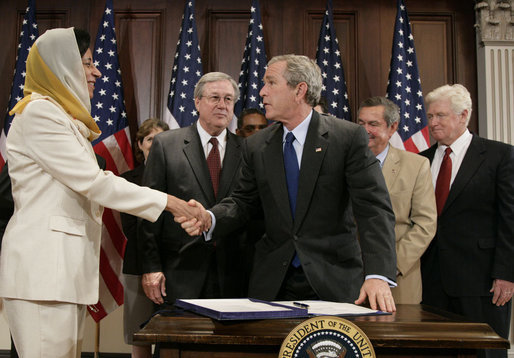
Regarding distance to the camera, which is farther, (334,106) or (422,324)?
(334,106)

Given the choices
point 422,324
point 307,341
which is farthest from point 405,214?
point 307,341

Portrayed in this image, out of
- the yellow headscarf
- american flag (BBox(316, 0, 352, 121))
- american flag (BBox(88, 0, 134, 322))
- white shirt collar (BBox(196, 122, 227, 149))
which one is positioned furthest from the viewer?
american flag (BBox(316, 0, 352, 121))

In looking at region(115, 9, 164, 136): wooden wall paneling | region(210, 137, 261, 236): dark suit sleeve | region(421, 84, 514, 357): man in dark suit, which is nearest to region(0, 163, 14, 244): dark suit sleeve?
region(210, 137, 261, 236): dark suit sleeve

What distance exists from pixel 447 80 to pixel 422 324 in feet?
12.7

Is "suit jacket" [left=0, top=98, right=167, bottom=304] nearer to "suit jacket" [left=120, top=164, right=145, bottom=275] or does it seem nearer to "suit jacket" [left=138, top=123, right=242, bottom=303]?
"suit jacket" [left=138, top=123, right=242, bottom=303]

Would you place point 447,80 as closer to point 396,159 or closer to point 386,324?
point 396,159

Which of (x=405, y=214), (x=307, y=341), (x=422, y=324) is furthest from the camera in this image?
(x=405, y=214)

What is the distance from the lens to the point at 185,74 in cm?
459

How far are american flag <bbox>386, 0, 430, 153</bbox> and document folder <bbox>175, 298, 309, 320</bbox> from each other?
3111 mm

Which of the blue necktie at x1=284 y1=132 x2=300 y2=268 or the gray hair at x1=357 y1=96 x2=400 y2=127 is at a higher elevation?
the gray hair at x1=357 y1=96 x2=400 y2=127

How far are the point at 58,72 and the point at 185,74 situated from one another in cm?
247

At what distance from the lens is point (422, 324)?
1.42m

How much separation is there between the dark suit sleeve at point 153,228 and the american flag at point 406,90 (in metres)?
2.15

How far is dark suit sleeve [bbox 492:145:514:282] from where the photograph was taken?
10.2 ft
